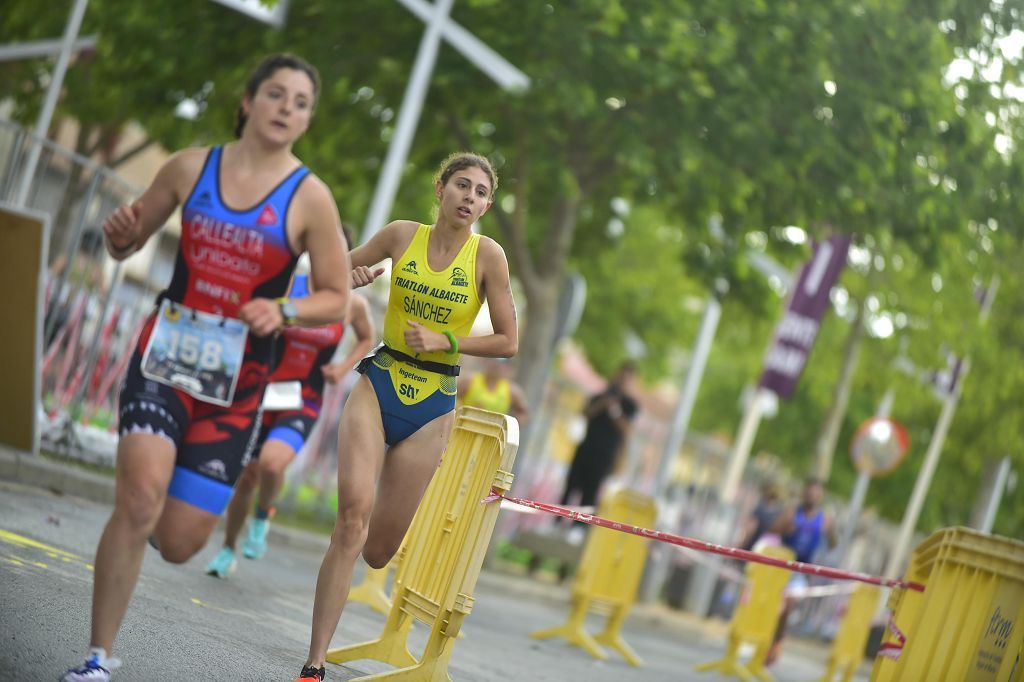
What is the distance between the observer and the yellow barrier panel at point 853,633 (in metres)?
14.9

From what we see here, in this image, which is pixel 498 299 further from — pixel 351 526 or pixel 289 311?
pixel 289 311

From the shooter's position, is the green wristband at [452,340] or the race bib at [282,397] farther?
the race bib at [282,397]

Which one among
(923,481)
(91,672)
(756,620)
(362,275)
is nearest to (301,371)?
(362,275)

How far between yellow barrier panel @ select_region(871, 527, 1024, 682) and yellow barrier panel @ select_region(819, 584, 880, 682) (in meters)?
6.83

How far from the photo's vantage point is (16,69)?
85.6ft

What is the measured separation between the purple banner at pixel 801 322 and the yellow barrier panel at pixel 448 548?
12906mm

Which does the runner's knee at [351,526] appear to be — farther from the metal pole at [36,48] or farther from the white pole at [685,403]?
the metal pole at [36,48]

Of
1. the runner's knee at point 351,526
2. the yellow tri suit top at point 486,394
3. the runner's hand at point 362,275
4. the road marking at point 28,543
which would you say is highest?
the runner's hand at point 362,275

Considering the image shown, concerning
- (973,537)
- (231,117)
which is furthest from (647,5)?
(973,537)

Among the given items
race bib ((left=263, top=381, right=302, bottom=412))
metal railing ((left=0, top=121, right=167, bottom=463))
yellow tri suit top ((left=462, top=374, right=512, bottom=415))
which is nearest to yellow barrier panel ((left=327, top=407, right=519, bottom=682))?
race bib ((left=263, top=381, right=302, bottom=412))

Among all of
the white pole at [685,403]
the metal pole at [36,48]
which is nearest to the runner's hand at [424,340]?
the white pole at [685,403]

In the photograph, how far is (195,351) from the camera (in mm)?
5340

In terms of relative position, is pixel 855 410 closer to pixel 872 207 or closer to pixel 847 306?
pixel 847 306

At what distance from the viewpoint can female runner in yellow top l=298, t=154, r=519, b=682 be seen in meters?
6.73
